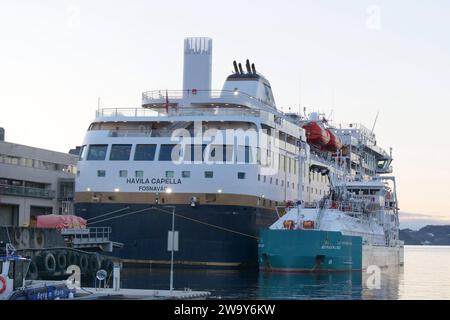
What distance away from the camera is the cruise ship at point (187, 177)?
57594 mm

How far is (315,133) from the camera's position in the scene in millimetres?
77750

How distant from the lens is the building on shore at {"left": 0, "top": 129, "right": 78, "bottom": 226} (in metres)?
86.7

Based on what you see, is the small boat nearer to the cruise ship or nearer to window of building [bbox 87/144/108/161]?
the cruise ship

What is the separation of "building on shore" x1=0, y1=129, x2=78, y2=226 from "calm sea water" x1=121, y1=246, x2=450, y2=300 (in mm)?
33134

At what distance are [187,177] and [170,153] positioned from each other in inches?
83.7

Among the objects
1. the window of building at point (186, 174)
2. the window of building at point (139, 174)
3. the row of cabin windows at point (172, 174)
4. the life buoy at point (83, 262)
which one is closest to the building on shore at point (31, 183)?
the row of cabin windows at point (172, 174)

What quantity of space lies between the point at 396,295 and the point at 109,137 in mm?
24070

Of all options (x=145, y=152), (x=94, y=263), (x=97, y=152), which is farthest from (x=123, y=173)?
(x=94, y=263)

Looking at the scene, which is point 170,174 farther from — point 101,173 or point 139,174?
point 101,173

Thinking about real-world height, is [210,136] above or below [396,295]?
above

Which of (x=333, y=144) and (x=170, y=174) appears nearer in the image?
(x=170, y=174)

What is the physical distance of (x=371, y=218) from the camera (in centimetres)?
7381

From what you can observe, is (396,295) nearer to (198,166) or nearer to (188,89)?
(198,166)
